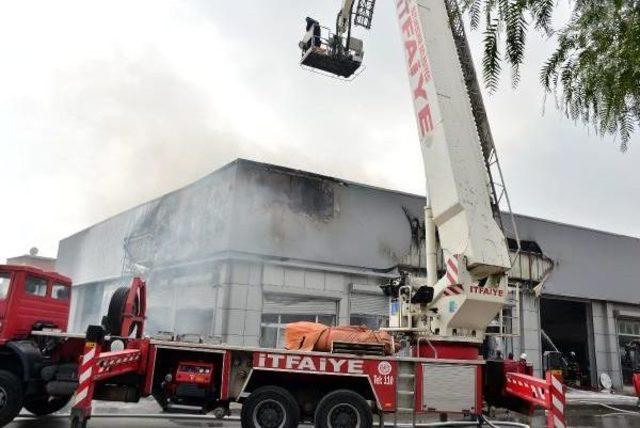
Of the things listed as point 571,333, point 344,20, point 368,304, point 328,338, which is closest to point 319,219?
point 368,304

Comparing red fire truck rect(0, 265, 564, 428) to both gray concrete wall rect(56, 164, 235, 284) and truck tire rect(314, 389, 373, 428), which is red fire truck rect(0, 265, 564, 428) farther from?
gray concrete wall rect(56, 164, 235, 284)

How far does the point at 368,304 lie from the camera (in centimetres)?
1773

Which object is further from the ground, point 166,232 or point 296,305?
point 166,232

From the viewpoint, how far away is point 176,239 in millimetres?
18094

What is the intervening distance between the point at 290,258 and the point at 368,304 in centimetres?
332

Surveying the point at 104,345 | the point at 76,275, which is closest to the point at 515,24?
the point at 104,345

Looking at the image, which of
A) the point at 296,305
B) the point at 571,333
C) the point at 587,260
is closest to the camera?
the point at 296,305

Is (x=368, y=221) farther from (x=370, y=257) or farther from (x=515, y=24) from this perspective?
(x=515, y=24)

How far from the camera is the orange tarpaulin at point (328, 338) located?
26.9 feet

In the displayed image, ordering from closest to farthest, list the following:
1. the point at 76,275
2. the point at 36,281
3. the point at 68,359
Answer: the point at 68,359 → the point at 36,281 → the point at 76,275

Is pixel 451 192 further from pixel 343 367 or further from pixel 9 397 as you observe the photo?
pixel 9 397

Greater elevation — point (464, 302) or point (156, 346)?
point (464, 302)

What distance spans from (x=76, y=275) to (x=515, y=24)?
27.5 meters

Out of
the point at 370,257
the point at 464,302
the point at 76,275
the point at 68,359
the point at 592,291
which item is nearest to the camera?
the point at 464,302
